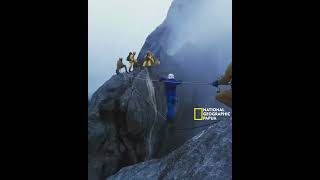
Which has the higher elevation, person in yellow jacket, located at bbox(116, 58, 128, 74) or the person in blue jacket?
person in yellow jacket, located at bbox(116, 58, 128, 74)

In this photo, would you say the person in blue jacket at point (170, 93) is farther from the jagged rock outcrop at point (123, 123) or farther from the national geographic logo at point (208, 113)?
the national geographic logo at point (208, 113)

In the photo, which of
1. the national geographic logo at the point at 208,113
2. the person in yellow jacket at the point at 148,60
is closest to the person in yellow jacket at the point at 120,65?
the person in yellow jacket at the point at 148,60

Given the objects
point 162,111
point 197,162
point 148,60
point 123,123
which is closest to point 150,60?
point 148,60

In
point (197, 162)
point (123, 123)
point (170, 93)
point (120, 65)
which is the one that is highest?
point (120, 65)

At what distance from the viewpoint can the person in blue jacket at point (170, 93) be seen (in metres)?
3.55

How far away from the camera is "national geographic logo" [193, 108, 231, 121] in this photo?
3562 mm

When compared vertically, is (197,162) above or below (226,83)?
below

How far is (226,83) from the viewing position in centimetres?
353

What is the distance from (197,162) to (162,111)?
480 millimetres

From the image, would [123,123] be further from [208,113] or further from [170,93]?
[208,113]

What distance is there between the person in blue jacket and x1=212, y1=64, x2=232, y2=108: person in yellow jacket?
313mm

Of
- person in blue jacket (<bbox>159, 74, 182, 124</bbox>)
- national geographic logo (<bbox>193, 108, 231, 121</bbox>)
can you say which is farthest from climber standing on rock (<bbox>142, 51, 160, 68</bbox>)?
national geographic logo (<bbox>193, 108, 231, 121</bbox>)

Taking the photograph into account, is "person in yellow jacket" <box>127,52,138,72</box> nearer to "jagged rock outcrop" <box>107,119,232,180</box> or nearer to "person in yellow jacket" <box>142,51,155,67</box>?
"person in yellow jacket" <box>142,51,155,67</box>
